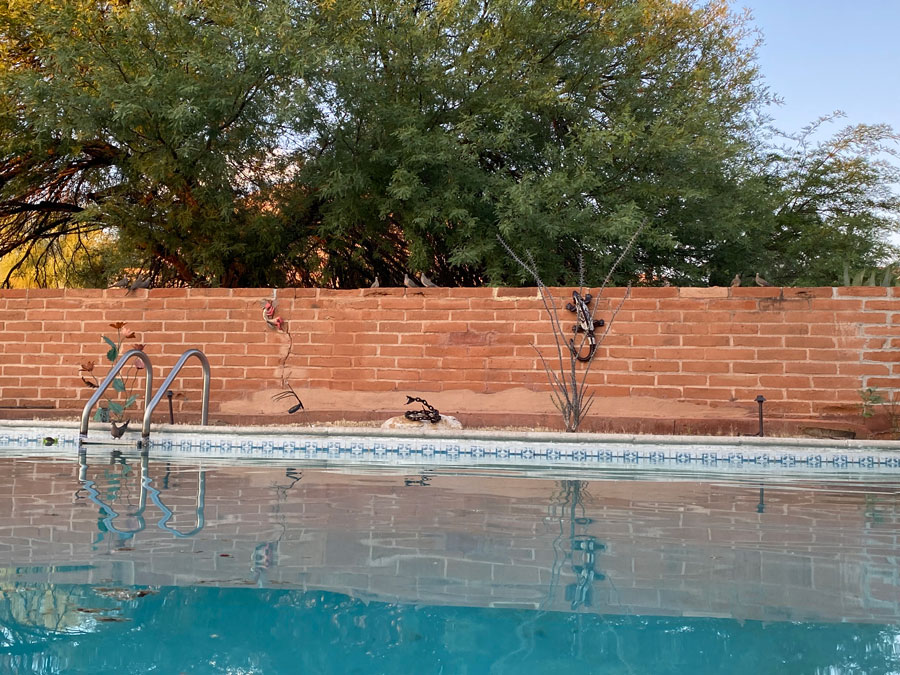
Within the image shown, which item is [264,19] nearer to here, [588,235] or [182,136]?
[182,136]

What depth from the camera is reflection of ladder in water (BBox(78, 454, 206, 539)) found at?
10.4 feet

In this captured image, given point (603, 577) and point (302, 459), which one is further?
point (302, 459)

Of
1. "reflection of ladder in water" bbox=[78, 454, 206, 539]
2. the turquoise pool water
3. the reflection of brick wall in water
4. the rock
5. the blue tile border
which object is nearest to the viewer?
the turquoise pool water

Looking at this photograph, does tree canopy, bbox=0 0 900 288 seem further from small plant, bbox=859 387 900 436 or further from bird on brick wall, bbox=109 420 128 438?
bird on brick wall, bbox=109 420 128 438

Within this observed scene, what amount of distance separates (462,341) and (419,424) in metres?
0.94

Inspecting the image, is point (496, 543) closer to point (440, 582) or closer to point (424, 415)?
point (440, 582)

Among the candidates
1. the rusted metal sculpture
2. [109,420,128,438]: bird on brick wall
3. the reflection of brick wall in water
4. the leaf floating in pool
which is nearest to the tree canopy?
the rusted metal sculpture

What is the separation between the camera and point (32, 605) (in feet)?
7.22

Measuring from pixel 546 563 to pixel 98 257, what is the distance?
40.7ft

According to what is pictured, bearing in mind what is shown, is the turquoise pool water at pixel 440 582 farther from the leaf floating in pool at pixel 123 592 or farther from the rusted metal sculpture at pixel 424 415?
the rusted metal sculpture at pixel 424 415

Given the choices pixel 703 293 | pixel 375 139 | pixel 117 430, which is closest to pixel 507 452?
pixel 703 293

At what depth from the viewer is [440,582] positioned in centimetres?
251

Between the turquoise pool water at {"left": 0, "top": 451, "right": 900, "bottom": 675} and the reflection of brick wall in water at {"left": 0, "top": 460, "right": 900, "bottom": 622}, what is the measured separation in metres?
0.01

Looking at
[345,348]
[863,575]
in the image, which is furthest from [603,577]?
[345,348]
